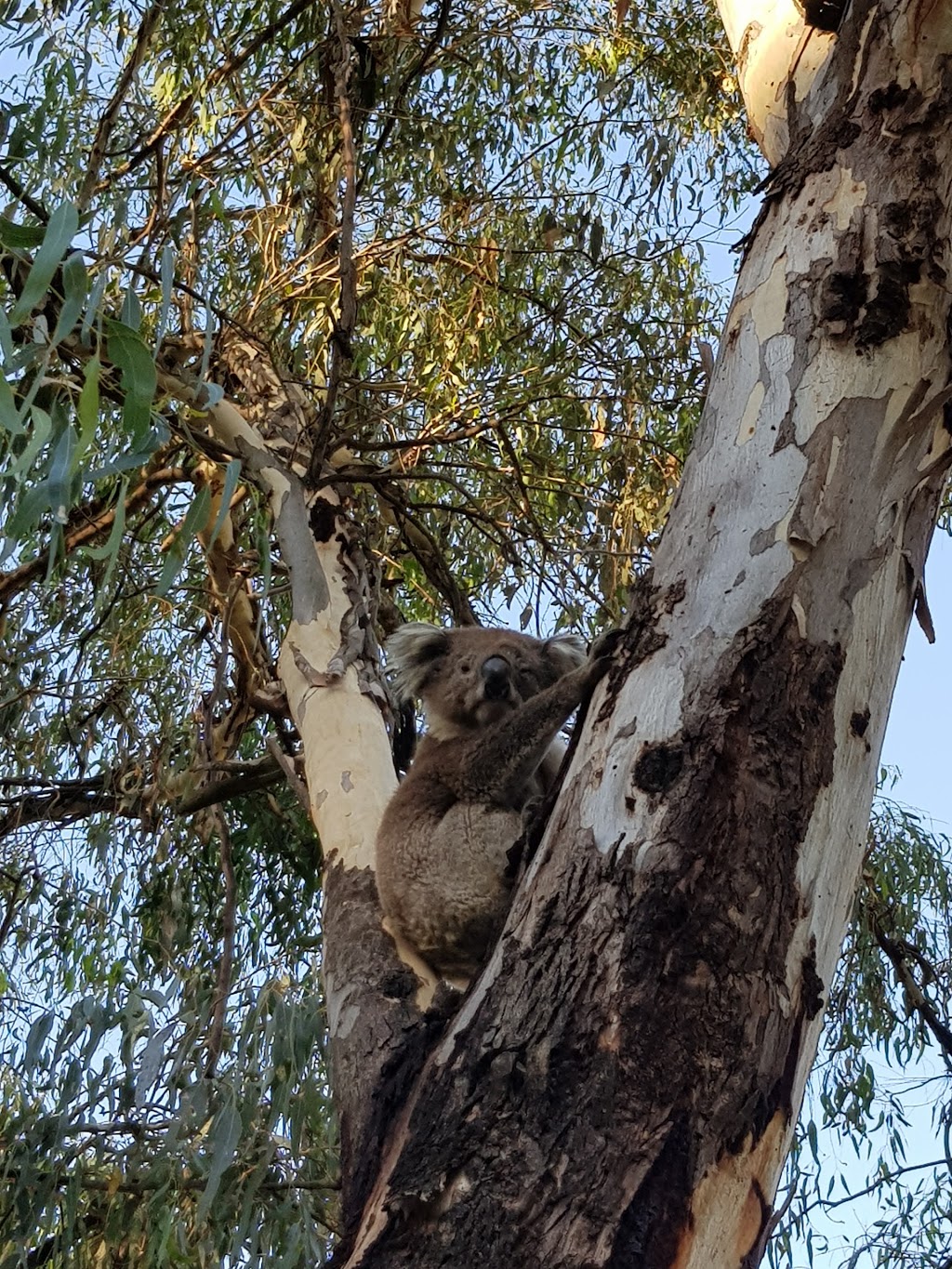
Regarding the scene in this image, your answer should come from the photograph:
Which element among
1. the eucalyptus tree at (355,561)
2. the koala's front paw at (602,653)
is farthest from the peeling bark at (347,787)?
the koala's front paw at (602,653)

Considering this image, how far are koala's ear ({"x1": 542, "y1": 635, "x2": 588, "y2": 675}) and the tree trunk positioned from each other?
1554 millimetres

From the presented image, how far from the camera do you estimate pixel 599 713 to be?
1879mm

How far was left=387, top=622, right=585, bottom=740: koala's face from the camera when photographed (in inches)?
138

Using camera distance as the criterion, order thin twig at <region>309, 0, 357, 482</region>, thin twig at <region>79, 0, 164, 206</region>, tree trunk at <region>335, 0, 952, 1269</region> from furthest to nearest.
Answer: thin twig at <region>79, 0, 164, 206</region>, thin twig at <region>309, 0, 357, 482</region>, tree trunk at <region>335, 0, 952, 1269</region>

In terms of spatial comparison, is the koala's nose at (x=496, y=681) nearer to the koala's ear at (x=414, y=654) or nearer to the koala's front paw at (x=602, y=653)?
the koala's ear at (x=414, y=654)

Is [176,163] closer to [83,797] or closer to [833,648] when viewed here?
[83,797]

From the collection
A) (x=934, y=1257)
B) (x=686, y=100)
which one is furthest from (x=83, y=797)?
(x=686, y=100)

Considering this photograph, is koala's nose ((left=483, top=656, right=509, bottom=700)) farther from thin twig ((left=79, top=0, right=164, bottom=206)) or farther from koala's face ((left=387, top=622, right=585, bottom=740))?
thin twig ((left=79, top=0, right=164, bottom=206))

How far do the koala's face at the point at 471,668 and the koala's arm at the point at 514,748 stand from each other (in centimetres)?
32

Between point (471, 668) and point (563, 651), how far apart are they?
0.81 feet

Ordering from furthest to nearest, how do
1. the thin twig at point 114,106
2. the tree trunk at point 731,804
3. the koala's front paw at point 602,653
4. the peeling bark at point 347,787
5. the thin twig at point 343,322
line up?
the thin twig at point 114,106 < the thin twig at point 343,322 < the koala's front paw at point 602,653 < the peeling bark at point 347,787 < the tree trunk at point 731,804

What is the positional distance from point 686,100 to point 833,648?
4516 millimetres

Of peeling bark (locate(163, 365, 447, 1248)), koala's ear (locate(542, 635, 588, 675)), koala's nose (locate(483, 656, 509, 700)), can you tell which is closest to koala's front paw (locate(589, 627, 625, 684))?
peeling bark (locate(163, 365, 447, 1248))

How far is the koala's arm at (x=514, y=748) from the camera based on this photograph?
2855mm
